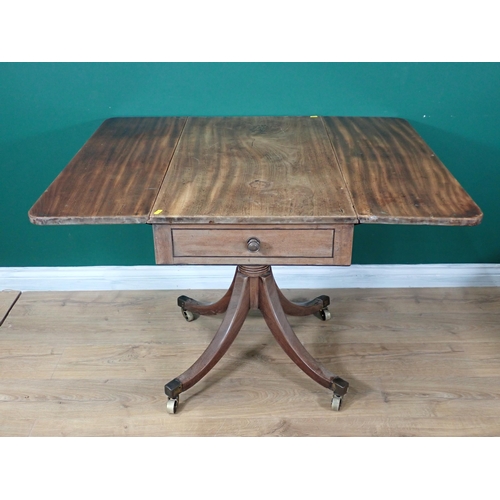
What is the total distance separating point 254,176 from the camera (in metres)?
1.62

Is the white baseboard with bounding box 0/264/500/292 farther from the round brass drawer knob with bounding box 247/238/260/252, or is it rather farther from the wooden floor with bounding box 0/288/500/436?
the round brass drawer knob with bounding box 247/238/260/252

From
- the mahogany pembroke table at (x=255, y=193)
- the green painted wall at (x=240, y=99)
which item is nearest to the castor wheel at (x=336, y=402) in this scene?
the mahogany pembroke table at (x=255, y=193)

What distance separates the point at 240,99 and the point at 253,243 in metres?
0.76

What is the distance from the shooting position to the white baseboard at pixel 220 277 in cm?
237

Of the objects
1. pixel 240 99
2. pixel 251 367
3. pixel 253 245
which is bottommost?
pixel 251 367

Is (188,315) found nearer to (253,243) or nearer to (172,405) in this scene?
(172,405)

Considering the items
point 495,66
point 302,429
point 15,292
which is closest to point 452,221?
point 302,429

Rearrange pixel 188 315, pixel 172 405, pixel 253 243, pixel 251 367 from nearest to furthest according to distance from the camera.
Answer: pixel 253 243 → pixel 172 405 → pixel 251 367 → pixel 188 315

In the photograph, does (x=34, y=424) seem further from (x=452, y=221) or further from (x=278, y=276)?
(x=452, y=221)

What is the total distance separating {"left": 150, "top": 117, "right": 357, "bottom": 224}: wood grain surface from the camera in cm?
144

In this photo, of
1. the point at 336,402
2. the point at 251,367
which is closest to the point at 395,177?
the point at 336,402

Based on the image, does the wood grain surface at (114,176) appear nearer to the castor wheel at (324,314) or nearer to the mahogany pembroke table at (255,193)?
the mahogany pembroke table at (255,193)

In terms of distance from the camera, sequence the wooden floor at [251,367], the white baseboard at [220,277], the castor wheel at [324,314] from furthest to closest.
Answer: the white baseboard at [220,277], the castor wheel at [324,314], the wooden floor at [251,367]

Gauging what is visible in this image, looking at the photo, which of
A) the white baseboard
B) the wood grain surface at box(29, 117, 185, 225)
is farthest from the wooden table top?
the white baseboard
